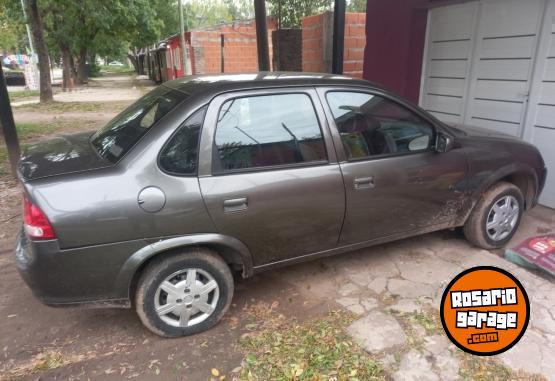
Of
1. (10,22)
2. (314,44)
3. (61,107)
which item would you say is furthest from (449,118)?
(10,22)

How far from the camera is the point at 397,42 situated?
6.45m

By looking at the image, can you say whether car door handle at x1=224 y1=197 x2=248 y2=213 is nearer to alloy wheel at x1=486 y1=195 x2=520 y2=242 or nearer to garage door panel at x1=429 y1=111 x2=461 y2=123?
alloy wheel at x1=486 y1=195 x2=520 y2=242

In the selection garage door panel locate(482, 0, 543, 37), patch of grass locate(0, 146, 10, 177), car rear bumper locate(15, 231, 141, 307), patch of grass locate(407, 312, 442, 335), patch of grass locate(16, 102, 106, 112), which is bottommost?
patch of grass locate(407, 312, 442, 335)

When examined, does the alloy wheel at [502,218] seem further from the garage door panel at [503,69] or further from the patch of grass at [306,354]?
the garage door panel at [503,69]

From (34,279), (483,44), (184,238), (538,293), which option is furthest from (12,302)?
(483,44)

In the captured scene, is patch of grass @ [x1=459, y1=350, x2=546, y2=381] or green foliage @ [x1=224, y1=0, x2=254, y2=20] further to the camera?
green foliage @ [x1=224, y1=0, x2=254, y2=20]

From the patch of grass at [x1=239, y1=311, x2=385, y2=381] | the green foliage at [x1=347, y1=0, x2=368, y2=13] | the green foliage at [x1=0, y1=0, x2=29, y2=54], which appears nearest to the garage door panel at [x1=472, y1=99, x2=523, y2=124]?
the patch of grass at [x1=239, y1=311, x2=385, y2=381]

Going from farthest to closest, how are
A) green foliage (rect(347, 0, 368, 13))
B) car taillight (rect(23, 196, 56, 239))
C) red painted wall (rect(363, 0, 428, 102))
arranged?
green foliage (rect(347, 0, 368, 13)), red painted wall (rect(363, 0, 428, 102)), car taillight (rect(23, 196, 56, 239))

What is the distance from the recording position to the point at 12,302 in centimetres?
325

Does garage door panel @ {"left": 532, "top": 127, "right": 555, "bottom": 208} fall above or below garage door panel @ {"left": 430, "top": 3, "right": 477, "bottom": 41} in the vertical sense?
below

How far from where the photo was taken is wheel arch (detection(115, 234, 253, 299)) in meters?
2.48

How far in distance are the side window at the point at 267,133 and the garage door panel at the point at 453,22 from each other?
3879 millimetres

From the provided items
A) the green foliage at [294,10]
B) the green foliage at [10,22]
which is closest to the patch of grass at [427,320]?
the green foliage at [294,10]

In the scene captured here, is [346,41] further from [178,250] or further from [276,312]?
[178,250]
